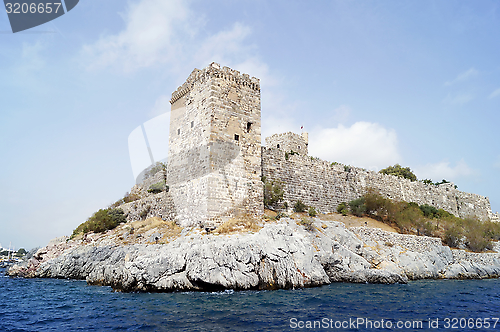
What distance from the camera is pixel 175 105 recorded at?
20.8m

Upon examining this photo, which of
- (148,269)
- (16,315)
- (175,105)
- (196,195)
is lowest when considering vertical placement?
(16,315)

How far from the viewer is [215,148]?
17.1 metres

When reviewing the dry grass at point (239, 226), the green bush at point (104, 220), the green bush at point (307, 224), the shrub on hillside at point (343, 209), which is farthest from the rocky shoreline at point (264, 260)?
the shrub on hillside at point (343, 209)

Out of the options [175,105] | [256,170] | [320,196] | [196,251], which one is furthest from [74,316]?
[320,196]

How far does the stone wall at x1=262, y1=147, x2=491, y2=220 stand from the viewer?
22008mm

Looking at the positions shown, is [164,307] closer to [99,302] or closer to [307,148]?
[99,302]

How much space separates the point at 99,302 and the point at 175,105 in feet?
43.3

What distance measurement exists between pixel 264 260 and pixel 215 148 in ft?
22.1

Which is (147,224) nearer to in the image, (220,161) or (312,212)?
(220,161)

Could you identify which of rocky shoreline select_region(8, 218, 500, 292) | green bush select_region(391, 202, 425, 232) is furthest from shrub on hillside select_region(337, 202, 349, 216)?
rocky shoreline select_region(8, 218, 500, 292)

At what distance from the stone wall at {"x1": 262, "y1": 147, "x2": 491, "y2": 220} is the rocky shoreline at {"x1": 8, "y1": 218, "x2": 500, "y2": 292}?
451 centimetres

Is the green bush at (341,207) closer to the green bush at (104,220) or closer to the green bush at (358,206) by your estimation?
the green bush at (358,206)


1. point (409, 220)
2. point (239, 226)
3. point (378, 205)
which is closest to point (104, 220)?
point (239, 226)

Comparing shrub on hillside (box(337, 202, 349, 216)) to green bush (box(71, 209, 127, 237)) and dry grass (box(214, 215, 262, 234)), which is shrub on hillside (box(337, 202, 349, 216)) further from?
green bush (box(71, 209, 127, 237))
